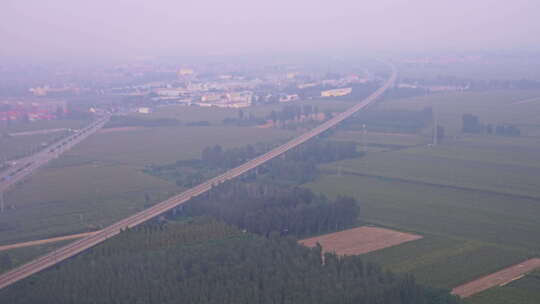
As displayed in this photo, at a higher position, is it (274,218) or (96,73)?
(96,73)

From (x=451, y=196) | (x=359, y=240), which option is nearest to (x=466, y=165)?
(x=451, y=196)

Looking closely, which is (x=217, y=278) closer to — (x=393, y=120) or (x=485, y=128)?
(x=485, y=128)

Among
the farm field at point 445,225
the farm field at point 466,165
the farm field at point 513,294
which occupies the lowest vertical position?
the farm field at point 513,294

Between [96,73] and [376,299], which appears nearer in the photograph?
[376,299]

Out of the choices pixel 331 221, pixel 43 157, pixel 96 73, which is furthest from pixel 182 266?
pixel 96 73

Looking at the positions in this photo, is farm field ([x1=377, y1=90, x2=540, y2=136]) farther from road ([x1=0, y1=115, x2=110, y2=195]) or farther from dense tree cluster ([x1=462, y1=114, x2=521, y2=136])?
road ([x1=0, y1=115, x2=110, y2=195])

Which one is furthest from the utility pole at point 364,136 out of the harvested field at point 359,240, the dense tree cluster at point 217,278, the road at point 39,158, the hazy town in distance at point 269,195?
the dense tree cluster at point 217,278

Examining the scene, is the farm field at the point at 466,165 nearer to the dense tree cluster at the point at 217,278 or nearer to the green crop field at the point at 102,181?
the green crop field at the point at 102,181

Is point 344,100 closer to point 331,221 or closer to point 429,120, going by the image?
point 429,120
